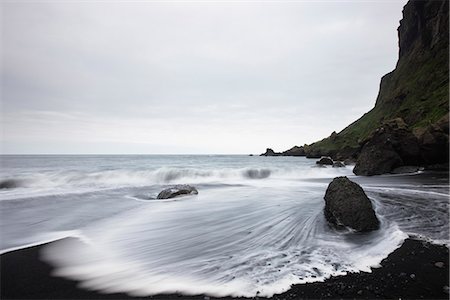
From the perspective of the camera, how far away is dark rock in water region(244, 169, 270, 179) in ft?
93.0

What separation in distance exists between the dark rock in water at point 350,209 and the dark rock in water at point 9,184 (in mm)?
20207

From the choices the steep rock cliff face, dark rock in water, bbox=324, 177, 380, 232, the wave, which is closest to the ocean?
dark rock in water, bbox=324, 177, 380, 232

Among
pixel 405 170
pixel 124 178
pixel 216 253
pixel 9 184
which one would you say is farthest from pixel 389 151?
pixel 9 184

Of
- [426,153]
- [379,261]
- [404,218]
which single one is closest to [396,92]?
[426,153]

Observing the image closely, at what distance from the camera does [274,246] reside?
5.98 metres

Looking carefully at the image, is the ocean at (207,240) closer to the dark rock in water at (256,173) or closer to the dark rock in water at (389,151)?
the dark rock in water at (389,151)

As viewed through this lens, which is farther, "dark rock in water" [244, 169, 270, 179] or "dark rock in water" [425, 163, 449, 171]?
"dark rock in water" [244, 169, 270, 179]

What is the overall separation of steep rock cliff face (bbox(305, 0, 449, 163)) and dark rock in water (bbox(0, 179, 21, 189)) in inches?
1436

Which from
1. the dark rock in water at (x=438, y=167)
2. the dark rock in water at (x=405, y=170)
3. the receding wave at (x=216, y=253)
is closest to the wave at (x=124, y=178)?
the dark rock in water at (x=405, y=170)

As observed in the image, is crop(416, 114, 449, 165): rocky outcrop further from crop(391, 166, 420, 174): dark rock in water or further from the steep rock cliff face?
the steep rock cliff face

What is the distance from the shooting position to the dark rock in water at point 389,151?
24.7m

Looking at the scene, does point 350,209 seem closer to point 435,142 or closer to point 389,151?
point 389,151

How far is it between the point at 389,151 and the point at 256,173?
45.2 feet

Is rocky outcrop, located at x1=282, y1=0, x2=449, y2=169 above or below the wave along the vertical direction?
above
